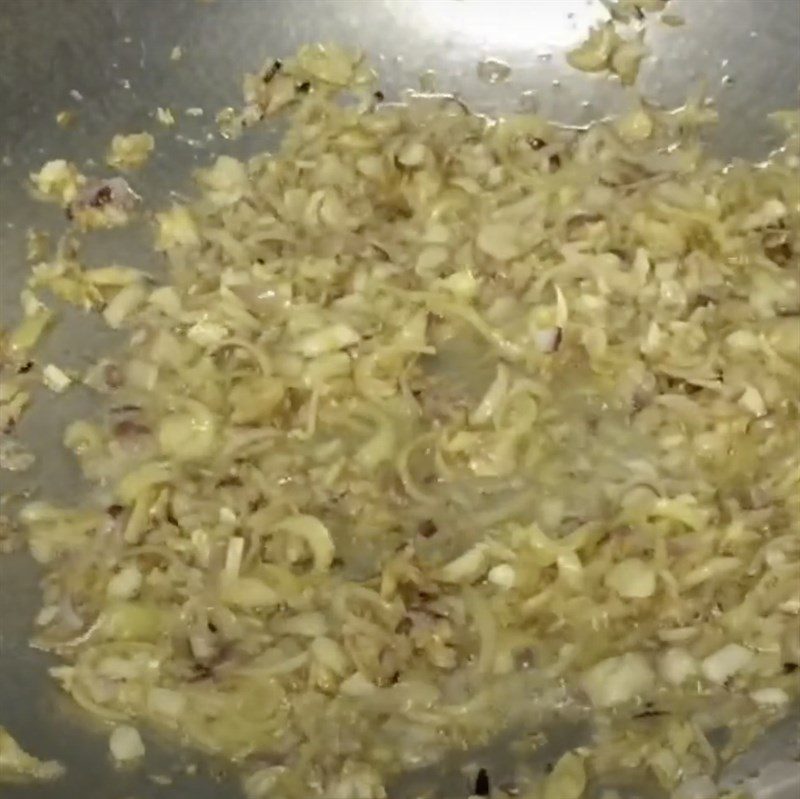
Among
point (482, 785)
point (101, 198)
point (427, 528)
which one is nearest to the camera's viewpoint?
point (482, 785)

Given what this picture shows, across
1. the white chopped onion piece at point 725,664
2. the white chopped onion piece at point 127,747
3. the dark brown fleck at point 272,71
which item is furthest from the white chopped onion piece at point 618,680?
the dark brown fleck at point 272,71

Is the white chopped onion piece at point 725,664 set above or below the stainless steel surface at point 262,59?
below

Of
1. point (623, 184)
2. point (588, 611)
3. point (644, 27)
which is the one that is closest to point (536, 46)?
point (644, 27)

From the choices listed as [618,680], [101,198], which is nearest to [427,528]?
[618,680]

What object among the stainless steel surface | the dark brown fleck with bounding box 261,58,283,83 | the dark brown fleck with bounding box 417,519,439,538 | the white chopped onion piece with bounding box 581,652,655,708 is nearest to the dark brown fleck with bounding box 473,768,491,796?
the white chopped onion piece with bounding box 581,652,655,708

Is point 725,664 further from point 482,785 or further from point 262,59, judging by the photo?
point 262,59

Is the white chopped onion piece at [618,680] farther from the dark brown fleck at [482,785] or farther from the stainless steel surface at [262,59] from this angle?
the stainless steel surface at [262,59]

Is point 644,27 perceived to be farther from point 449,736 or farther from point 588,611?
point 449,736

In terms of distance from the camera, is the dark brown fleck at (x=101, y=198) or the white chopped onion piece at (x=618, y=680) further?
the dark brown fleck at (x=101, y=198)

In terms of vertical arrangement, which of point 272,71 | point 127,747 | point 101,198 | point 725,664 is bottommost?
point 127,747
